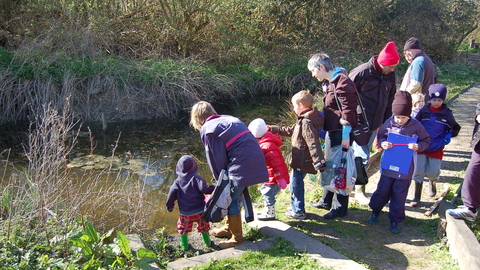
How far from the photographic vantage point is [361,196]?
533 centimetres

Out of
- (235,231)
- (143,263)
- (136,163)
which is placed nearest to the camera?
(143,263)

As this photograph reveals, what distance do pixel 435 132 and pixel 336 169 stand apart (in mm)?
1451

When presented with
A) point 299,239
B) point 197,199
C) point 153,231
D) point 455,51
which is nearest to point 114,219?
point 153,231

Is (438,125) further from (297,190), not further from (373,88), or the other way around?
(297,190)

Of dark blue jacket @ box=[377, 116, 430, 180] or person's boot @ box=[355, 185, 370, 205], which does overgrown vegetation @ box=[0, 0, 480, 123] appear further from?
dark blue jacket @ box=[377, 116, 430, 180]

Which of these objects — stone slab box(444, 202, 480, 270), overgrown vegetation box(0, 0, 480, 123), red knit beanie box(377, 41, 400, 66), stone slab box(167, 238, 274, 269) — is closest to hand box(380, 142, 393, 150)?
stone slab box(444, 202, 480, 270)

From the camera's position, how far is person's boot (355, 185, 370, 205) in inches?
205

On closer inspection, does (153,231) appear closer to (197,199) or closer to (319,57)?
(197,199)

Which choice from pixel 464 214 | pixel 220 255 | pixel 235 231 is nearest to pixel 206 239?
pixel 235 231

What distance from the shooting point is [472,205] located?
406 cm

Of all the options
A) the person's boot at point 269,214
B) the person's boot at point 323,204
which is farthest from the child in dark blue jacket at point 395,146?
the person's boot at point 269,214

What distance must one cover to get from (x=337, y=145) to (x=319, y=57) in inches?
39.1

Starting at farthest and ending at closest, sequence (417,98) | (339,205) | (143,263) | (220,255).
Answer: (417,98) → (339,205) → (220,255) → (143,263)

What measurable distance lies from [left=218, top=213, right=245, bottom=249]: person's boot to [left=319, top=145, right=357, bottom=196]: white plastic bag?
108 centimetres
